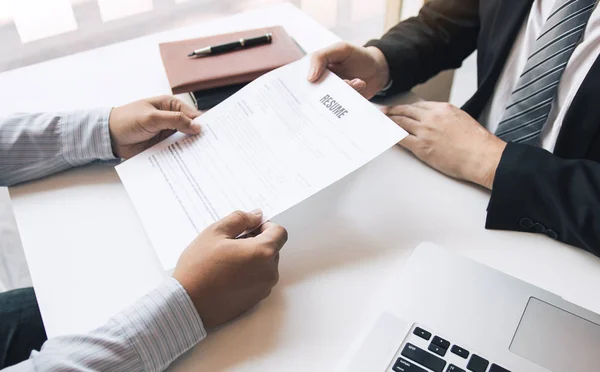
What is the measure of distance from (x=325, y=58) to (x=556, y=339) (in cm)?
49

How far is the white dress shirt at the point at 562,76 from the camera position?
2.47ft

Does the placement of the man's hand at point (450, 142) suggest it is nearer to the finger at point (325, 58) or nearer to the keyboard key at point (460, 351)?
the finger at point (325, 58)

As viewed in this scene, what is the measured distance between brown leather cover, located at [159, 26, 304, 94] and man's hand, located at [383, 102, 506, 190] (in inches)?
9.2

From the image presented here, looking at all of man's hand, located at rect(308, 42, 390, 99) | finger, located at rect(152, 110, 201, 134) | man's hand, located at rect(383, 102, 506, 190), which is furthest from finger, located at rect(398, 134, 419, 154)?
finger, located at rect(152, 110, 201, 134)

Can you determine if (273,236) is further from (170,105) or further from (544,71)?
(544,71)

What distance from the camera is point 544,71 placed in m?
0.78

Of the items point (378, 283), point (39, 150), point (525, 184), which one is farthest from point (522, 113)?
point (39, 150)

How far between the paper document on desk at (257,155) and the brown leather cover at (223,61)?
11 cm

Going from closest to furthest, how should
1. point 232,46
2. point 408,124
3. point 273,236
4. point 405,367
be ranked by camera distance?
point 405,367 < point 273,236 < point 408,124 < point 232,46

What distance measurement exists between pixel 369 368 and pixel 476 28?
77 centimetres

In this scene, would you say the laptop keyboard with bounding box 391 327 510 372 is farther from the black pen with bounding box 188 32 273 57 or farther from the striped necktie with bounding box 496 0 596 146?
the black pen with bounding box 188 32 273 57

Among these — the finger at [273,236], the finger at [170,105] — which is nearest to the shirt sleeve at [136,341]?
the finger at [273,236]

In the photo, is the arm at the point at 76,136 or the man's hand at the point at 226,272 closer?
the man's hand at the point at 226,272

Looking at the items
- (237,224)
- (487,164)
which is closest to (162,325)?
(237,224)
